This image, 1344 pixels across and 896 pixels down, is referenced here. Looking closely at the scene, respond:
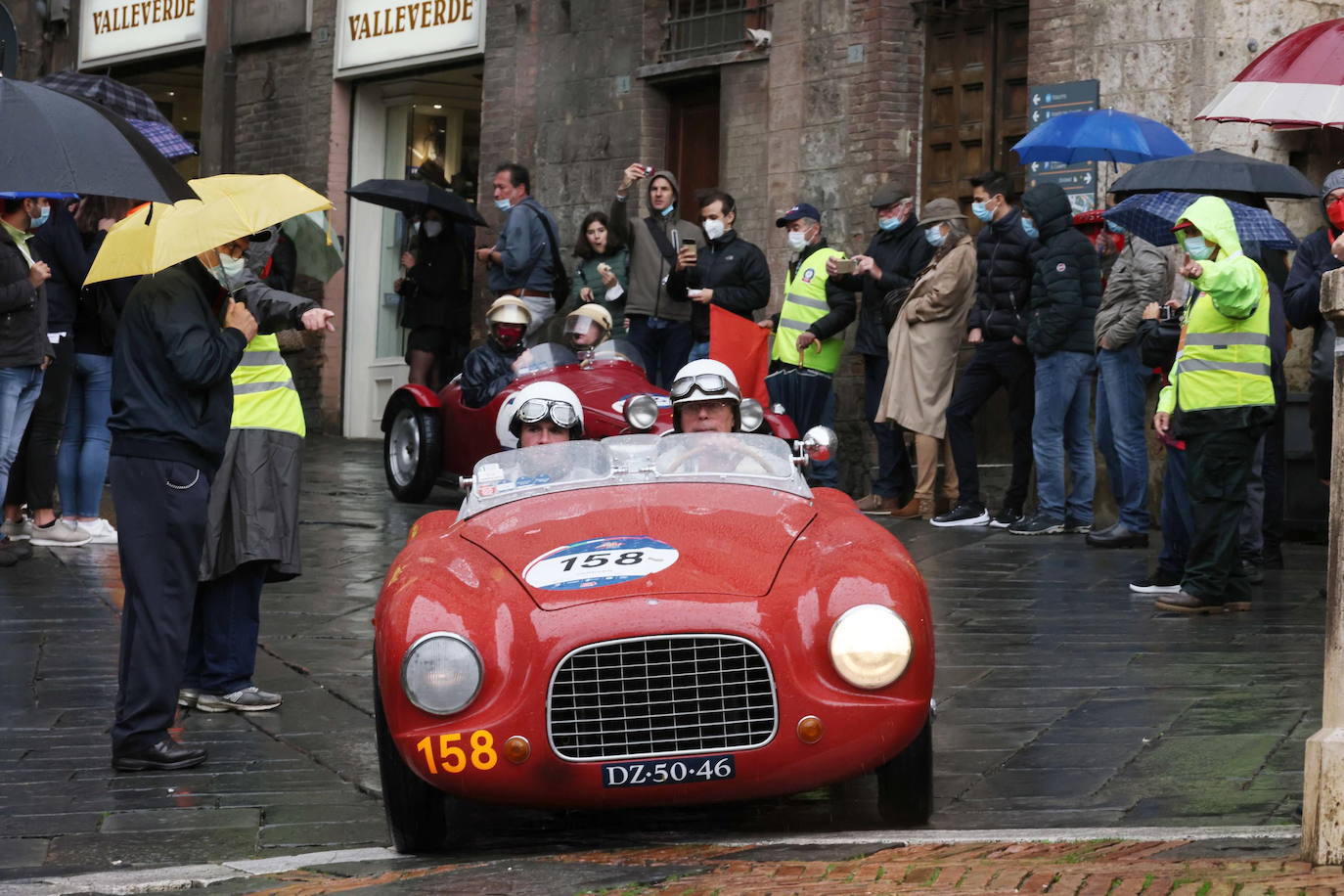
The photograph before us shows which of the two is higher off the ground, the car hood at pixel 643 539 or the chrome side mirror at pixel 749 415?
the chrome side mirror at pixel 749 415

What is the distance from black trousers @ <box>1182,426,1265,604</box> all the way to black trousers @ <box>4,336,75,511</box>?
5.90 m

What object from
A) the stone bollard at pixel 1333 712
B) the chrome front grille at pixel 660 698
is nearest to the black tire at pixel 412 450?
the chrome front grille at pixel 660 698

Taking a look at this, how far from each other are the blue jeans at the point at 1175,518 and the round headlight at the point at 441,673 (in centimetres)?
566

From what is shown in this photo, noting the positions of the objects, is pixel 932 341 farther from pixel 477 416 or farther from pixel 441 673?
pixel 441 673

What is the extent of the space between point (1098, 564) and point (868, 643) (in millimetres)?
6129

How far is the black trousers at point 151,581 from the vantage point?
686 centimetres

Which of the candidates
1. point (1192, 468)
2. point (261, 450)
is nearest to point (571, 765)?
point (261, 450)

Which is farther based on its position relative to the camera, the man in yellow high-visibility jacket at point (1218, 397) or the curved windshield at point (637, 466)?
the man in yellow high-visibility jacket at point (1218, 397)

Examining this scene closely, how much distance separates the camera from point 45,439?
11.4 metres

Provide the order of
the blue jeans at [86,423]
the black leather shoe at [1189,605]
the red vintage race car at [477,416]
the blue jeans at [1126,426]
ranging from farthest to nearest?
the red vintage race car at [477,416] < the blue jeans at [1126,426] < the blue jeans at [86,423] < the black leather shoe at [1189,605]

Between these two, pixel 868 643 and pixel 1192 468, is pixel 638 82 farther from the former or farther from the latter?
pixel 868 643

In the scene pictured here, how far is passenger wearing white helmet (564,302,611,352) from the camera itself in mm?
13742

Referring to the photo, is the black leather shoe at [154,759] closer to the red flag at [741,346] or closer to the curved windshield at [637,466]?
the curved windshield at [637,466]

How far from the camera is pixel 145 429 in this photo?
6.88m
